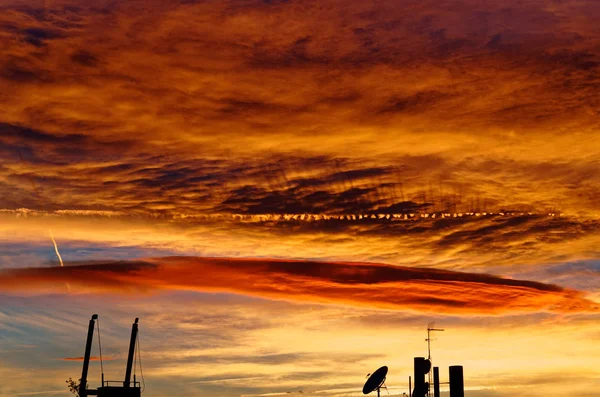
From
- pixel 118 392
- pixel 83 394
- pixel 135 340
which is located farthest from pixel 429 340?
pixel 135 340

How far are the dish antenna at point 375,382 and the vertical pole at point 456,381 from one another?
1005 cm

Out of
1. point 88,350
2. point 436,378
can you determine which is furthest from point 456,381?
point 88,350

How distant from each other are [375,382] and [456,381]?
414 inches

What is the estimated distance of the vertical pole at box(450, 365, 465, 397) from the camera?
75.2 m

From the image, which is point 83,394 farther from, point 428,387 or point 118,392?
point 428,387

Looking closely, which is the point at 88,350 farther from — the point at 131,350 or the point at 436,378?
the point at 436,378

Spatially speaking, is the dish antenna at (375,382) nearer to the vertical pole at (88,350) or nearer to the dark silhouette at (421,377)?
the dark silhouette at (421,377)

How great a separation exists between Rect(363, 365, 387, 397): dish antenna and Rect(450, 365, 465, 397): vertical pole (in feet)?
33.0

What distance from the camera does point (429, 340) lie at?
83.9 meters

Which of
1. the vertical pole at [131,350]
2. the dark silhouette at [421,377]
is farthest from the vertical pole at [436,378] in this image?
the vertical pole at [131,350]

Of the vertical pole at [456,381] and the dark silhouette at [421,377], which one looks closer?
the vertical pole at [456,381]

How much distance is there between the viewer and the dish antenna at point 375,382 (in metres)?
84.2

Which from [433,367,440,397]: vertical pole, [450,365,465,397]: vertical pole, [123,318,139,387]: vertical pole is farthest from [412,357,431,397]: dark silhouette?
[123,318,139,387]: vertical pole

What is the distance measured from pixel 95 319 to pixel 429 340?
42834 millimetres
